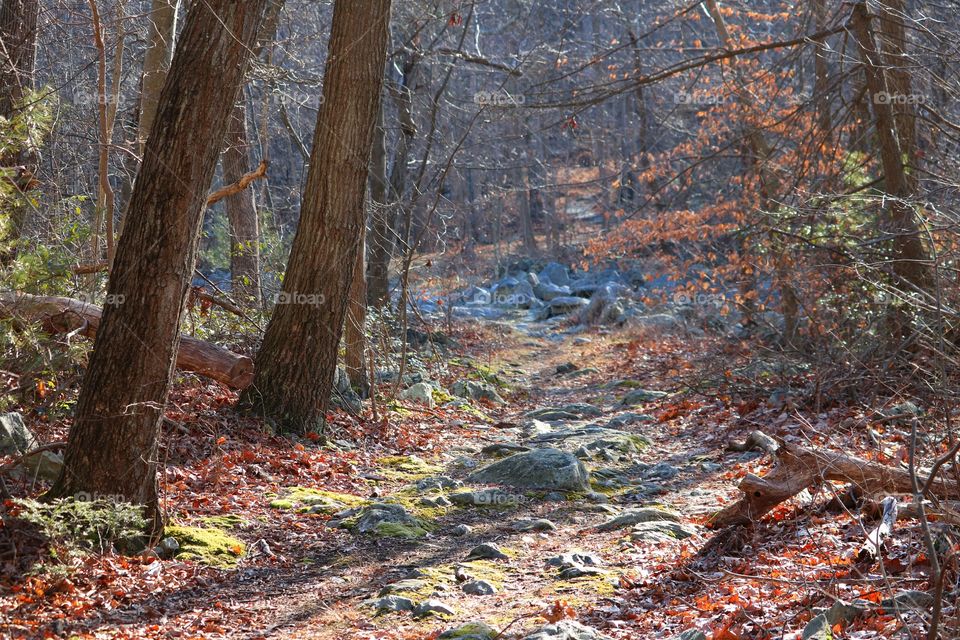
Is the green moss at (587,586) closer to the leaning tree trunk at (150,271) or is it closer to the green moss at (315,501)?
the green moss at (315,501)

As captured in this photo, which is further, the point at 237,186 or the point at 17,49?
the point at 17,49

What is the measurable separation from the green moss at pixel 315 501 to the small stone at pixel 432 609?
2212mm

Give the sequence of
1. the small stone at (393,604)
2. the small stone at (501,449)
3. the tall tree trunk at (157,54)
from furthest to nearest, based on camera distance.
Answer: the tall tree trunk at (157,54) → the small stone at (501,449) → the small stone at (393,604)

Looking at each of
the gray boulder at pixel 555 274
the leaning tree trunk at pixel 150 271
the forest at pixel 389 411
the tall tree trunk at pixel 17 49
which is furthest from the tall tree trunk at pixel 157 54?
the gray boulder at pixel 555 274

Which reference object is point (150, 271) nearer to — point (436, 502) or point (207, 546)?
point (207, 546)

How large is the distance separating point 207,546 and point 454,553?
1.66 m

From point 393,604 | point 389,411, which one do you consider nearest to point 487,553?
point 393,604

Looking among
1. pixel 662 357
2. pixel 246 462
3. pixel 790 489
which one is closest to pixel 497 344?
pixel 662 357

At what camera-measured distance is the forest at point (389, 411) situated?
14.6 ft

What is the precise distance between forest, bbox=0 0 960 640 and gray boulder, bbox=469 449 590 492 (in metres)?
0.03

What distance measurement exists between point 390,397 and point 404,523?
14.2 ft

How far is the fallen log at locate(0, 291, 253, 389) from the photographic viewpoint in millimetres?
6551

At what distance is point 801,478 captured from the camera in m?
5.14

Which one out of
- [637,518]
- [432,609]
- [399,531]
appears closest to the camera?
[432,609]
